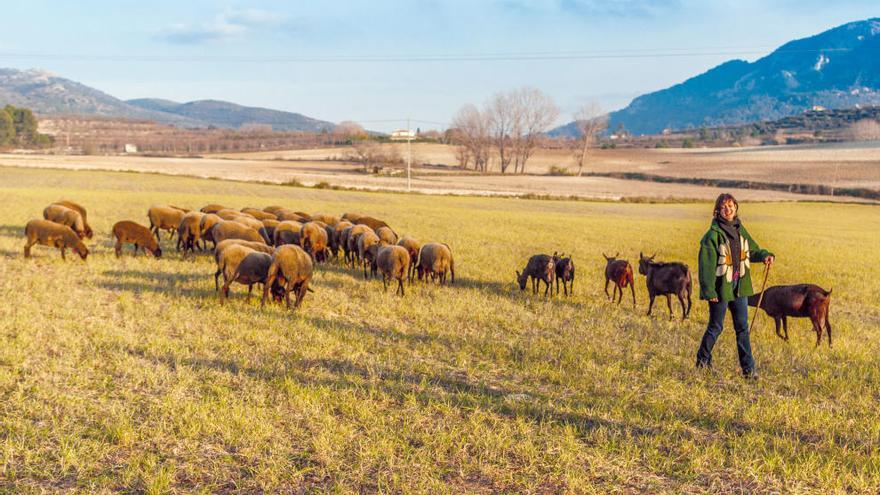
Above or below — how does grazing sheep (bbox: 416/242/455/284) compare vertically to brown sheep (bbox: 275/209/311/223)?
below

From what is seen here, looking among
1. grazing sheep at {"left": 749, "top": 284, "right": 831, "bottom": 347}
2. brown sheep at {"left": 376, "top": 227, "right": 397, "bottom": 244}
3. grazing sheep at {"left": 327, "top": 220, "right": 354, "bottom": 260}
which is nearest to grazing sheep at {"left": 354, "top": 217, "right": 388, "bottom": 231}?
grazing sheep at {"left": 327, "top": 220, "right": 354, "bottom": 260}

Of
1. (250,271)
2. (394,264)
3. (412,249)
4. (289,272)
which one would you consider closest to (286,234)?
(412,249)

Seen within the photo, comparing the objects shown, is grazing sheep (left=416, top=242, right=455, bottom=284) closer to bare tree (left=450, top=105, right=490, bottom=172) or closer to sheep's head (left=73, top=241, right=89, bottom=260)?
sheep's head (left=73, top=241, right=89, bottom=260)

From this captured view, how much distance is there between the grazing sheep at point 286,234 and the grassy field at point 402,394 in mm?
2356

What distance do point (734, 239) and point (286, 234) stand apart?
11.6m

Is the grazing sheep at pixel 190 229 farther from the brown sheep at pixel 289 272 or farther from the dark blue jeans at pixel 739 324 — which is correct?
the dark blue jeans at pixel 739 324

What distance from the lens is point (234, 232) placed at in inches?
585

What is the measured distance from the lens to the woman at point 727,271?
7738 mm

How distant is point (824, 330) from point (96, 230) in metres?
22.4

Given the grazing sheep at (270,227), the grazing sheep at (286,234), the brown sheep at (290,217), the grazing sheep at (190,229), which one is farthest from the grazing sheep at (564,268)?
the grazing sheep at (190,229)

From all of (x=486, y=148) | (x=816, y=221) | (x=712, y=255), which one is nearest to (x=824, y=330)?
(x=712, y=255)

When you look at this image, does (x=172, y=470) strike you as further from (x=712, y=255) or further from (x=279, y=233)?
(x=279, y=233)

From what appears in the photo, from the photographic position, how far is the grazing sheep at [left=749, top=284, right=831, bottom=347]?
379 inches

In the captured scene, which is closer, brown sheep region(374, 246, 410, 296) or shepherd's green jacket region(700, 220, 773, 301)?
shepherd's green jacket region(700, 220, 773, 301)
